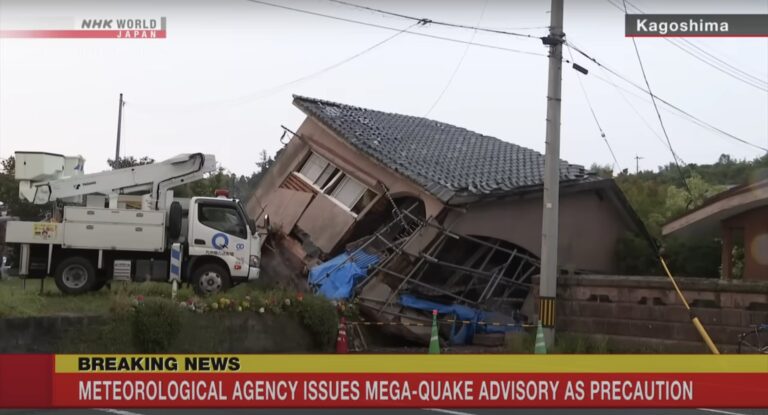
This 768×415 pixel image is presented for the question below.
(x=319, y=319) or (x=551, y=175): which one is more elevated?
(x=551, y=175)

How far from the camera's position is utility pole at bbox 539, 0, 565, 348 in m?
15.1

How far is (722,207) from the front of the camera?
53.2 feet

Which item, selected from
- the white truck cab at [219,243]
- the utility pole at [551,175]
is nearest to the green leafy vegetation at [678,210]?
the utility pole at [551,175]

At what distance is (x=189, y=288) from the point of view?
48.9 ft

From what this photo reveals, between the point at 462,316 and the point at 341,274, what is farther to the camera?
the point at 341,274

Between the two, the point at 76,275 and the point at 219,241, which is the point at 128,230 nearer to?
the point at 76,275

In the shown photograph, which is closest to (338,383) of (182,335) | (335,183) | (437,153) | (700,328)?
(182,335)

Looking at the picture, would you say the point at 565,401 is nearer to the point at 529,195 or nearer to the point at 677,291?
the point at 677,291

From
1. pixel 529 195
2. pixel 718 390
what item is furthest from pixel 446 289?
pixel 718 390

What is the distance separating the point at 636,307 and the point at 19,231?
12485 mm

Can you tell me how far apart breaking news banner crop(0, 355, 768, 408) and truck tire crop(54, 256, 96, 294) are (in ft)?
20.8

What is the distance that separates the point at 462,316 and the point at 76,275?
28.3 feet

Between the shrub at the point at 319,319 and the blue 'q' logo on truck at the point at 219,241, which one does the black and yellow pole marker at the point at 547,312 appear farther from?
the blue 'q' logo on truck at the point at 219,241

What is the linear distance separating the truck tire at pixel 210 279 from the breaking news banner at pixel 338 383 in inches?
263
